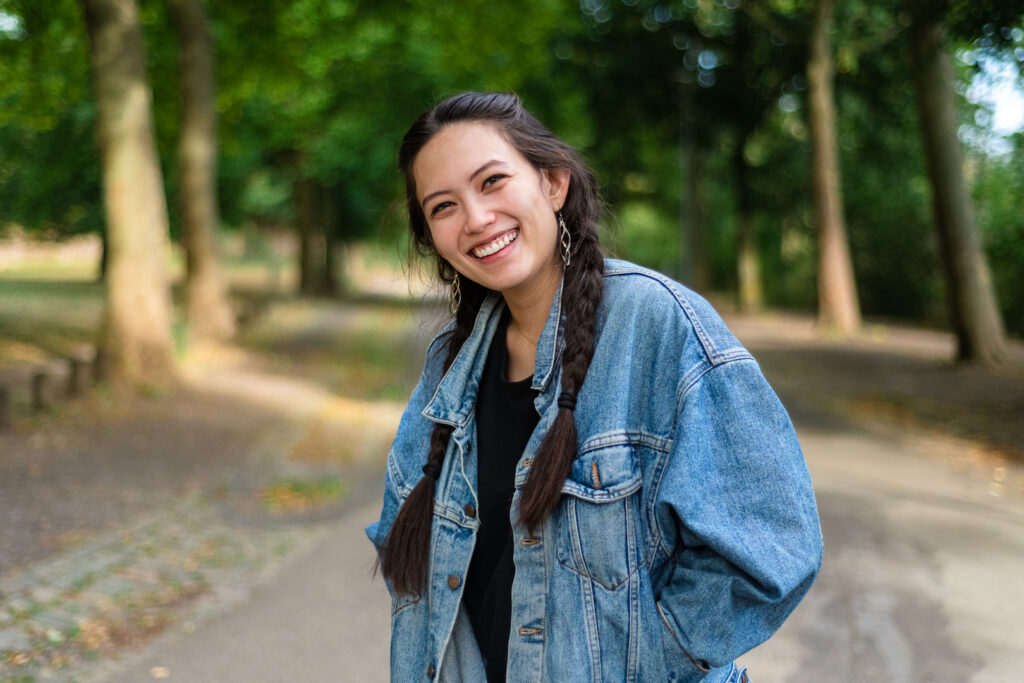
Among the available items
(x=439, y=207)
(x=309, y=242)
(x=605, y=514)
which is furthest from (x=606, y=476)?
(x=309, y=242)

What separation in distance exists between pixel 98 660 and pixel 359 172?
26390 millimetres

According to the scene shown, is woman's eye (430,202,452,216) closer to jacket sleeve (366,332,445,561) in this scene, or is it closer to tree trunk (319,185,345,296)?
jacket sleeve (366,332,445,561)

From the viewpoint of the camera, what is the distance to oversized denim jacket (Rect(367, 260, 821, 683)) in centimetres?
159

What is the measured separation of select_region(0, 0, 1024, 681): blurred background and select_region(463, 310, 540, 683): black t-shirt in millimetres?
552

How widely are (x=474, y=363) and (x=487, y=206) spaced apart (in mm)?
380

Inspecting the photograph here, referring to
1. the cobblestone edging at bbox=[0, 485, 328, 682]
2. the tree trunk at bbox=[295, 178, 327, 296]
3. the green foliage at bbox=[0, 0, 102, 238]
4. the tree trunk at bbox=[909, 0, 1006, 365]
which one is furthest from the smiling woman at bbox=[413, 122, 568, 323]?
the tree trunk at bbox=[295, 178, 327, 296]

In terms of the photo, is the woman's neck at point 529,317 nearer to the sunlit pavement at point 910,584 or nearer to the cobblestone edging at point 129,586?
the sunlit pavement at point 910,584

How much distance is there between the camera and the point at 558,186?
2.02 metres

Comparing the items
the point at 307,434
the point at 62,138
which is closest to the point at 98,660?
the point at 307,434

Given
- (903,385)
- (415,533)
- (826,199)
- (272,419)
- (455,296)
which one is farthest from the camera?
(826,199)

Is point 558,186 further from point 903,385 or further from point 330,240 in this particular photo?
point 330,240

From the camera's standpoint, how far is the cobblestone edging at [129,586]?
13.6ft

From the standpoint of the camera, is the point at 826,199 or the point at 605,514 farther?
the point at 826,199

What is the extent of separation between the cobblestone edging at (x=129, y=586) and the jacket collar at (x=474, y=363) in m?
2.88
